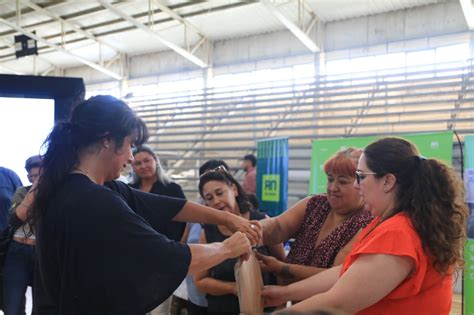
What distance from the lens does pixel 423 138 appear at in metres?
4.18

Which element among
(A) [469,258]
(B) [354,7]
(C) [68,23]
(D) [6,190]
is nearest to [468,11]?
(B) [354,7]

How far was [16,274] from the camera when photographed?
9.51 ft

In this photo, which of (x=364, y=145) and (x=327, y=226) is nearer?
(x=327, y=226)

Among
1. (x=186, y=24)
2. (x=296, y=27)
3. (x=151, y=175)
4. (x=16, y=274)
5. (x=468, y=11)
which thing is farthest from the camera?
(x=186, y=24)

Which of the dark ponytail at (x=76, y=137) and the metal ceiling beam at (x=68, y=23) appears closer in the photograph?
the dark ponytail at (x=76, y=137)

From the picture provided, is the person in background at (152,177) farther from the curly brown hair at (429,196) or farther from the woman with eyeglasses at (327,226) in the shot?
the curly brown hair at (429,196)

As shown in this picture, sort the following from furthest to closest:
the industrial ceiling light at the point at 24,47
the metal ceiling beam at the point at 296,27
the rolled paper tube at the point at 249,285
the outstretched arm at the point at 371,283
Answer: the industrial ceiling light at the point at 24,47, the metal ceiling beam at the point at 296,27, the rolled paper tube at the point at 249,285, the outstretched arm at the point at 371,283

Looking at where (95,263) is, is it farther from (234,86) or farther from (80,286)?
(234,86)

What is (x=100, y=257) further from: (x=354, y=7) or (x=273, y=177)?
(x=354, y=7)

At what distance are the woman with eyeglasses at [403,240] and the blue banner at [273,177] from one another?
4.20 metres

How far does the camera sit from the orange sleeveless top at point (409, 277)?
1180 millimetres

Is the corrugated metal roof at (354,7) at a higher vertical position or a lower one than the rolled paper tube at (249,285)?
higher

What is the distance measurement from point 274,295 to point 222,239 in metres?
0.62

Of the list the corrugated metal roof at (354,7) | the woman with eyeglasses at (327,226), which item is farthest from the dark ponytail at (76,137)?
the corrugated metal roof at (354,7)
